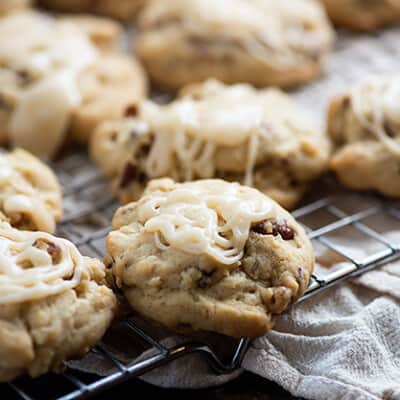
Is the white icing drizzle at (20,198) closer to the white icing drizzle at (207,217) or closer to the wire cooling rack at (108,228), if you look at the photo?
the wire cooling rack at (108,228)

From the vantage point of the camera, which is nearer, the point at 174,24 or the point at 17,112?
the point at 17,112

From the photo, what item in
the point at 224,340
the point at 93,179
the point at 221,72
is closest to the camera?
the point at 224,340

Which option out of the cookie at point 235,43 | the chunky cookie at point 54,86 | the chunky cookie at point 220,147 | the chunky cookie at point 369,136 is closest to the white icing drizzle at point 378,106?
the chunky cookie at point 369,136

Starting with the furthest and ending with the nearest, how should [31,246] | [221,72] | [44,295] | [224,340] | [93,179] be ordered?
[221,72], [93,179], [224,340], [31,246], [44,295]

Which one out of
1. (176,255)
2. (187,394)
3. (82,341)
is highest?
(176,255)

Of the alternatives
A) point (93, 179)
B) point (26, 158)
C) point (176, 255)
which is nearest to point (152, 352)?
point (176, 255)

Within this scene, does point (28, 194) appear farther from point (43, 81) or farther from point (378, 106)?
point (378, 106)

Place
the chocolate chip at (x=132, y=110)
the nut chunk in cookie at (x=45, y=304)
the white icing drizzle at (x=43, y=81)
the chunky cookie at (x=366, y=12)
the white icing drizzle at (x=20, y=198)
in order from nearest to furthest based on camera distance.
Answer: the nut chunk in cookie at (x=45, y=304)
the white icing drizzle at (x=20, y=198)
the chocolate chip at (x=132, y=110)
the white icing drizzle at (x=43, y=81)
the chunky cookie at (x=366, y=12)

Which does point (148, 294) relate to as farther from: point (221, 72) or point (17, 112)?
point (221, 72)
